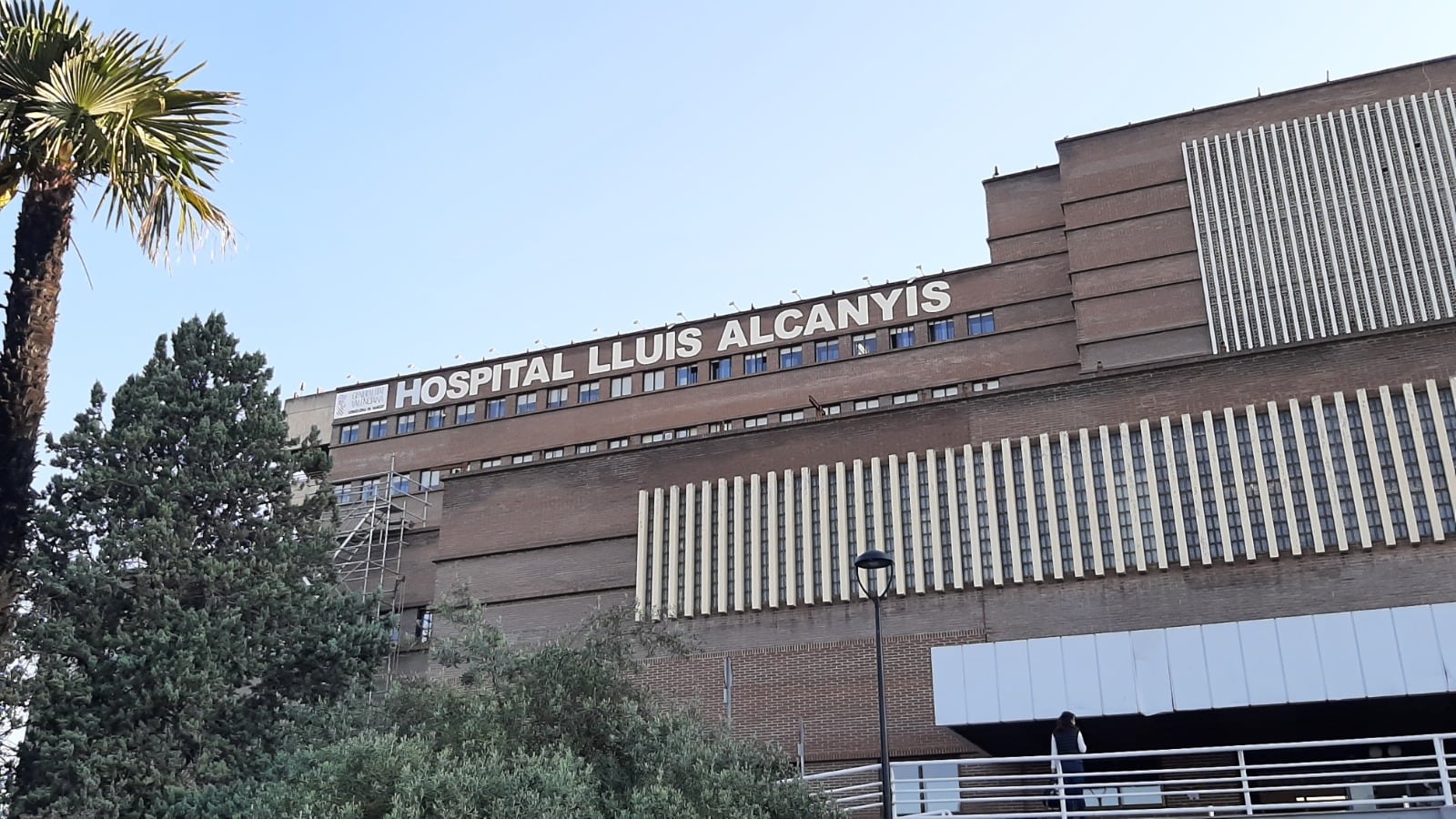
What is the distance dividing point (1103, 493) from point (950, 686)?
6532 millimetres

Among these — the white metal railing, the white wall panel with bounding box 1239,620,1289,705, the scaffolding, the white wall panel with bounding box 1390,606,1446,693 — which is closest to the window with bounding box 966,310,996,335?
the white metal railing

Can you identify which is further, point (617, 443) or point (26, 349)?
point (617, 443)

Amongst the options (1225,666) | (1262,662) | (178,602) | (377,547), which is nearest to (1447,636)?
(1262,662)

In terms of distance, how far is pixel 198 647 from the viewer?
28047mm

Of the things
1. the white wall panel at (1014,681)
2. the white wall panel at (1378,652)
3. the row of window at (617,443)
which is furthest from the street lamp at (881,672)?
the row of window at (617,443)

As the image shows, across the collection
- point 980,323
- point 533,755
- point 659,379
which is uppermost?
point 659,379

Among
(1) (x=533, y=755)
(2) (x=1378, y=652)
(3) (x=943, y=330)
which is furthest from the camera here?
(3) (x=943, y=330)

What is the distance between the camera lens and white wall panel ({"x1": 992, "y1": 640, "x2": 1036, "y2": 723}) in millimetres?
24766

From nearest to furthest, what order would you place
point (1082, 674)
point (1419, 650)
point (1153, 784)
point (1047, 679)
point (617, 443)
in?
point (1153, 784) → point (1419, 650) → point (1082, 674) → point (1047, 679) → point (617, 443)

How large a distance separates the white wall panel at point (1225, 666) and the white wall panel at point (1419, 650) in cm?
258

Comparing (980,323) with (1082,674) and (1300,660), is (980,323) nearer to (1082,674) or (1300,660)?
(1082,674)

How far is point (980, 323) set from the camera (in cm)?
4978

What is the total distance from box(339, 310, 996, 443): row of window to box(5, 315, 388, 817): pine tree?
22257mm

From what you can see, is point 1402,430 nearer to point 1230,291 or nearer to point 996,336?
point 1230,291
